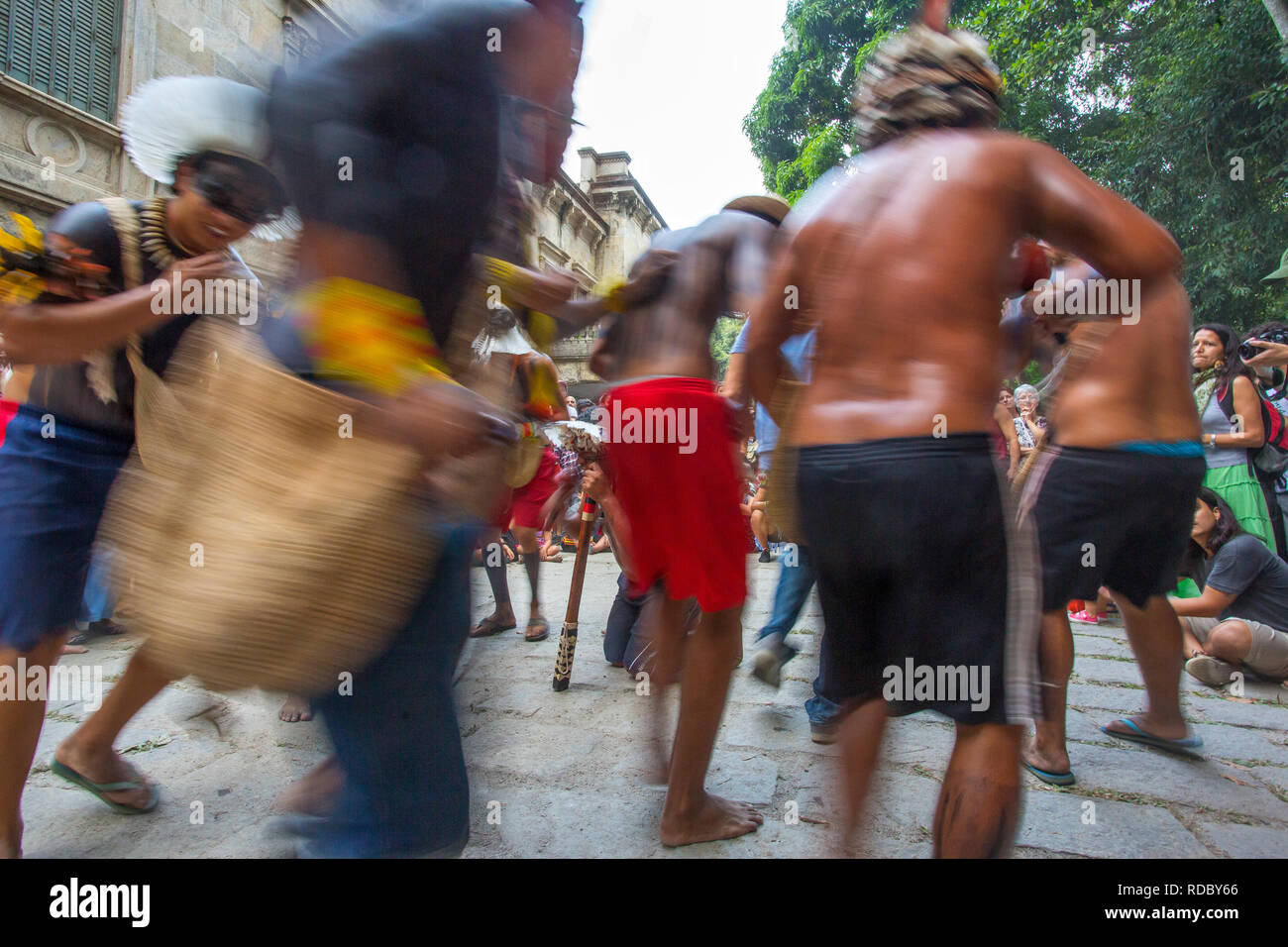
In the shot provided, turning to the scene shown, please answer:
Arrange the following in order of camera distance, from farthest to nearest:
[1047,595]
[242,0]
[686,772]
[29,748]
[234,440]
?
1. [242,0]
2. [1047,595]
3. [686,772]
4. [29,748]
5. [234,440]

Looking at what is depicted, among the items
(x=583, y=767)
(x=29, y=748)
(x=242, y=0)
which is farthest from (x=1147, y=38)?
(x=29, y=748)

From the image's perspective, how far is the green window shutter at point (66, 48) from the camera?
7152mm

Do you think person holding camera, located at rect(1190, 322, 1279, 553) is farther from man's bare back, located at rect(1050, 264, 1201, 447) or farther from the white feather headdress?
the white feather headdress

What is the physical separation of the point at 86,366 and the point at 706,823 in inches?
81.8

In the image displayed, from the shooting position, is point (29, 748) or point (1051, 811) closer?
point (29, 748)

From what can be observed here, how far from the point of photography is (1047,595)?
2.39 metres

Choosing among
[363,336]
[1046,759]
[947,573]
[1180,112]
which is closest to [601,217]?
[1180,112]

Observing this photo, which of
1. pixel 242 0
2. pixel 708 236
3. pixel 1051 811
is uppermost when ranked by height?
pixel 242 0

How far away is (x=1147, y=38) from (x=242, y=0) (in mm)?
Answer: 15869

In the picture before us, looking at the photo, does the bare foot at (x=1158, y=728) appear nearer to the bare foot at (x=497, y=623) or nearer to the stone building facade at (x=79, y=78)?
the bare foot at (x=497, y=623)

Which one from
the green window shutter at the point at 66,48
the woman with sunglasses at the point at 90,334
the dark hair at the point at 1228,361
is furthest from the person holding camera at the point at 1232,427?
the green window shutter at the point at 66,48

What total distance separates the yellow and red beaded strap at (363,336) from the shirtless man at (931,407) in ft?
2.65

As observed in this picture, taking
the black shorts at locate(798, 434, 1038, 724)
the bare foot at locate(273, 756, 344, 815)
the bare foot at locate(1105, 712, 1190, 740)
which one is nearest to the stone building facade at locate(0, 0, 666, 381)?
the bare foot at locate(1105, 712, 1190, 740)
